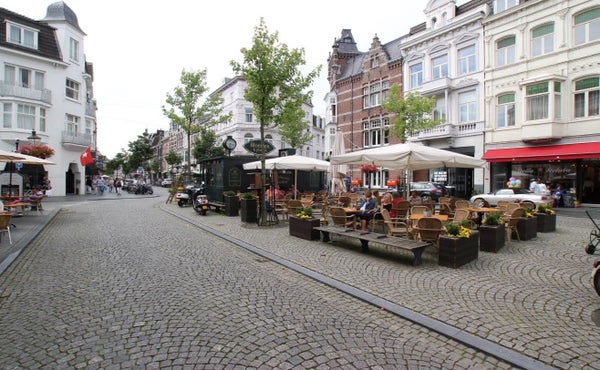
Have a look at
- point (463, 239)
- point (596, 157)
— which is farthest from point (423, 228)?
point (596, 157)

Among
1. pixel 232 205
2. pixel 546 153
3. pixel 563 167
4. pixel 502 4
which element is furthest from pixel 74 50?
pixel 563 167

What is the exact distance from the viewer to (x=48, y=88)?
2812 cm

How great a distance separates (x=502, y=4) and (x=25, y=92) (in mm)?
36106

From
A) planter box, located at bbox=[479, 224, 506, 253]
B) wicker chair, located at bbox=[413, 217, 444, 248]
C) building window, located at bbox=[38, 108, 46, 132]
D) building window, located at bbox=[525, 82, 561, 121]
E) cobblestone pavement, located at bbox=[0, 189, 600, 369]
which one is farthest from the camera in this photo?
building window, located at bbox=[38, 108, 46, 132]

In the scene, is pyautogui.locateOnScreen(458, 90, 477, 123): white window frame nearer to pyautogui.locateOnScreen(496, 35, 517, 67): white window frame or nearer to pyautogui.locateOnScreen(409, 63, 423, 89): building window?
pyautogui.locateOnScreen(496, 35, 517, 67): white window frame

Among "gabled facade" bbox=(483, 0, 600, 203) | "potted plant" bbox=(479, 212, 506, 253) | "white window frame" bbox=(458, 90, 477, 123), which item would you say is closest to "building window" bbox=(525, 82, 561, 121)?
"gabled facade" bbox=(483, 0, 600, 203)

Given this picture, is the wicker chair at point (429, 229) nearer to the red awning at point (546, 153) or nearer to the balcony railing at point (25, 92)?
the red awning at point (546, 153)

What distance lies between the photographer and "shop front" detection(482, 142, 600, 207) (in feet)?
62.0

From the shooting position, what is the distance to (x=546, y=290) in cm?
502

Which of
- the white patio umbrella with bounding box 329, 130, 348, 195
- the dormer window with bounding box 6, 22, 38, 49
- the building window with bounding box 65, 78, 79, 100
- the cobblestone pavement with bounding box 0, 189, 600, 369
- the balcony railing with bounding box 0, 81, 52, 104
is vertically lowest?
the cobblestone pavement with bounding box 0, 189, 600, 369

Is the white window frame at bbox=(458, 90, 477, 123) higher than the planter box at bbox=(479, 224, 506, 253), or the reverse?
the white window frame at bbox=(458, 90, 477, 123)

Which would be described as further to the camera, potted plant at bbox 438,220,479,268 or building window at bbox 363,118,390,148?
building window at bbox 363,118,390,148

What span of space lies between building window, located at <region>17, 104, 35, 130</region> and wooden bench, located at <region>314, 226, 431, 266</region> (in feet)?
95.0

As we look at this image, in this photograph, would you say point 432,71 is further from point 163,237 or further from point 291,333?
point 291,333
